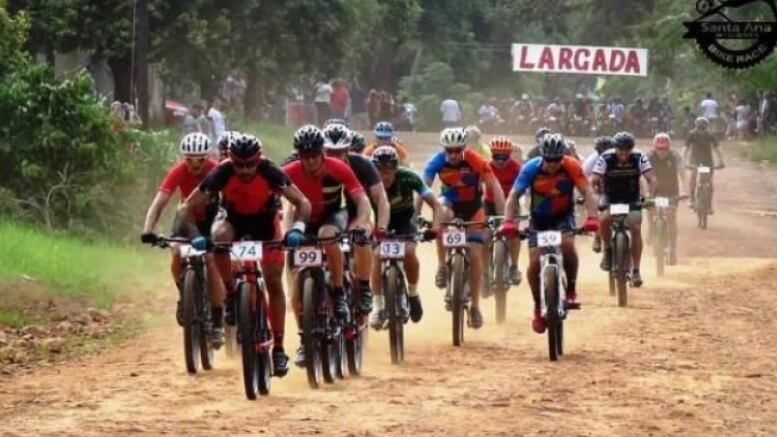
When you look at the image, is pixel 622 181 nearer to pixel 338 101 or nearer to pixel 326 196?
pixel 326 196

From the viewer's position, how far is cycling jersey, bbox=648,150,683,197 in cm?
2727

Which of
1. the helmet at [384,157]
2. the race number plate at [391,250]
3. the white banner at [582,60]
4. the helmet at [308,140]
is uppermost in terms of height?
the white banner at [582,60]

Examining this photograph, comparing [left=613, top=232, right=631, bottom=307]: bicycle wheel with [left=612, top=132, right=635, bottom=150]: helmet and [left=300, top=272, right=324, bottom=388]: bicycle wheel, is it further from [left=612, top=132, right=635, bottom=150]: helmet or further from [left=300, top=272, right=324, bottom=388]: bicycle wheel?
[left=300, top=272, right=324, bottom=388]: bicycle wheel

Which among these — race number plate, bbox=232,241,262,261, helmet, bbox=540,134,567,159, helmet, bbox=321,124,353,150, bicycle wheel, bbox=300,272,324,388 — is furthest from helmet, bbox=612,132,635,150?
race number plate, bbox=232,241,262,261

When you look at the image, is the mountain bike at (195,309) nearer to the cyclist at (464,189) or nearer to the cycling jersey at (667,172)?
the cyclist at (464,189)

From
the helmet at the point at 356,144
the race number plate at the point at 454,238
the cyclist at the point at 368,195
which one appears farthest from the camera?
the helmet at the point at 356,144

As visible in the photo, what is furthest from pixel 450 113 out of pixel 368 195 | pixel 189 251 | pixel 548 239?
pixel 189 251

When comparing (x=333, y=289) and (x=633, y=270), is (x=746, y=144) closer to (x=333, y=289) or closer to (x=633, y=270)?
(x=633, y=270)

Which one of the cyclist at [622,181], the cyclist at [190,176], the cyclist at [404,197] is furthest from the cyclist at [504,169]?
the cyclist at [190,176]

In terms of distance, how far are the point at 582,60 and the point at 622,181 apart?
4214cm

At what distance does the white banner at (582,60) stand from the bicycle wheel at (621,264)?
4146 centimetres

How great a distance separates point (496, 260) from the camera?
2059 cm

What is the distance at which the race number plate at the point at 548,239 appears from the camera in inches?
670

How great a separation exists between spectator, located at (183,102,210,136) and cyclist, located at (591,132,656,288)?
17.1 m
